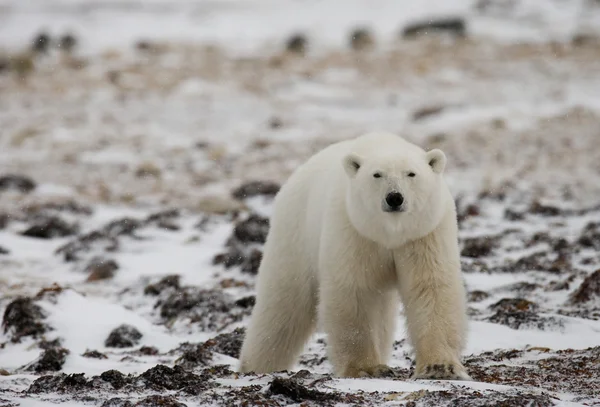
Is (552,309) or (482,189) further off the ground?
(482,189)

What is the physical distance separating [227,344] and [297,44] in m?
20.2

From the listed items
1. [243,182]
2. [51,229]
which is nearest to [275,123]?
[243,182]

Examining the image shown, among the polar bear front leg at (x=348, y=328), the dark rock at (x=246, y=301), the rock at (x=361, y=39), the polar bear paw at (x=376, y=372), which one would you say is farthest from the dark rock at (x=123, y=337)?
the rock at (x=361, y=39)

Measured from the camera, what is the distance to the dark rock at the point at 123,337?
6445mm

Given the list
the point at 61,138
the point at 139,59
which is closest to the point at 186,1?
the point at 139,59

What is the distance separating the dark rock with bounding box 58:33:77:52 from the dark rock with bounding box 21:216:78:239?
15540mm

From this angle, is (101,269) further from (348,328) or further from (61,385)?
(61,385)

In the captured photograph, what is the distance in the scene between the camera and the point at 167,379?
13.9ft

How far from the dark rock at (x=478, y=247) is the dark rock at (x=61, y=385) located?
519cm

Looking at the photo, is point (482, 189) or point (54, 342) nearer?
point (54, 342)

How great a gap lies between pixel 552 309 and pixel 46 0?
121 feet

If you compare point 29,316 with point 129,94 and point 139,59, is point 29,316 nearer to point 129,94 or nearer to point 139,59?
point 129,94

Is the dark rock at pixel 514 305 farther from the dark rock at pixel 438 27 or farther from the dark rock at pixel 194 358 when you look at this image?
the dark rock at pixel 438 27

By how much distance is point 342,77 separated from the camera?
72.3ft
